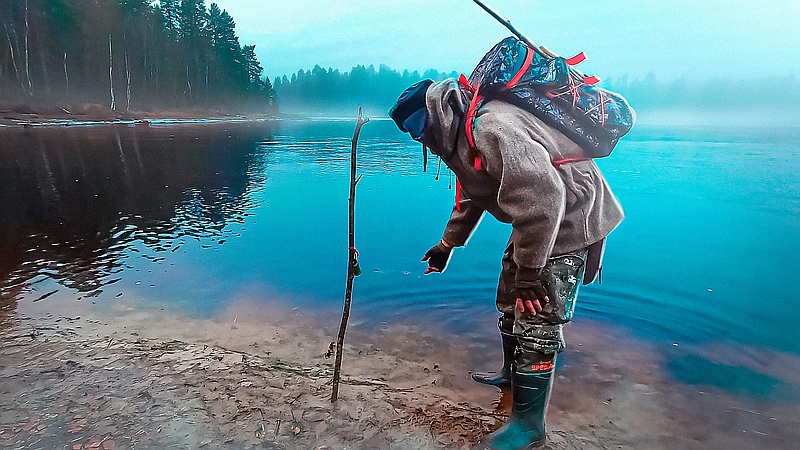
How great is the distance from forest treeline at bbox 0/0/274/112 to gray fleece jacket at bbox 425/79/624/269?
38871 millimetres

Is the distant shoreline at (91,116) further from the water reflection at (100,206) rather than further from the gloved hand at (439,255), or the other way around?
the gloved hand at (439,255)

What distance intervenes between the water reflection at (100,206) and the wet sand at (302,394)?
1.37m

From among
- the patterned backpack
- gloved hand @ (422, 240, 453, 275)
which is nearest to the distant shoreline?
gloved hand @ (422, 240, 453, 275)

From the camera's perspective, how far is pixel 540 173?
1.99 meters

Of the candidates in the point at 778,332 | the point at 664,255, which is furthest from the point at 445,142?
the point at 664,255

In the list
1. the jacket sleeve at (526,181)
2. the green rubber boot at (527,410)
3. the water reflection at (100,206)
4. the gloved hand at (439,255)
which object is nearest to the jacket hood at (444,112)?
the jacket sleeve at (526,181)

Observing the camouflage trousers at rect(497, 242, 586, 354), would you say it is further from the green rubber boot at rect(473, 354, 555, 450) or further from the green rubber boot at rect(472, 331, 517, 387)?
the green rubber boot at rect(472, 331, 517, 387)

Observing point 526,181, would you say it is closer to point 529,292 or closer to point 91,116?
point 529,292

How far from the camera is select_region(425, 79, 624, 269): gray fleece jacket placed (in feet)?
6.57

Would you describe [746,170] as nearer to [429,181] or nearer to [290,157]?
[429,181]

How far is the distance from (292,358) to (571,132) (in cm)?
230

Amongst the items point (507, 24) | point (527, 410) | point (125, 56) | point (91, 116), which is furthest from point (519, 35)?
point (125, 56)

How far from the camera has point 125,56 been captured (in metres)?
41.4

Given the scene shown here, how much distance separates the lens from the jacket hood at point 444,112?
2.24m
